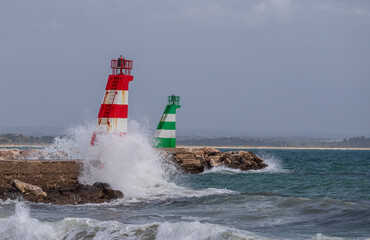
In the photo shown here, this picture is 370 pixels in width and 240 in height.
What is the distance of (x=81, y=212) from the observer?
45.4 ft

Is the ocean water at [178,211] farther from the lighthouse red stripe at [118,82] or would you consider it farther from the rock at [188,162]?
the rock at [188,162]

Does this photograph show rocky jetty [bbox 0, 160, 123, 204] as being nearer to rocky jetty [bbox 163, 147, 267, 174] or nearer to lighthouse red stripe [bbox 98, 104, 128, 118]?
lighthouse red stripe [bbox 98, 104, 128, 118]

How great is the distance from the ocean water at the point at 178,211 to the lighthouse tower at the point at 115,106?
0.44 meters

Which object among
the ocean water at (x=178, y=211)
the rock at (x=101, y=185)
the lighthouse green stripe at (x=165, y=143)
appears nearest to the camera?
the ocean water at (x=178, y=211)

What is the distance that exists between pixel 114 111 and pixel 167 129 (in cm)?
1365

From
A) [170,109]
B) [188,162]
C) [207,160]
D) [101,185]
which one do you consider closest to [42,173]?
[101,185]

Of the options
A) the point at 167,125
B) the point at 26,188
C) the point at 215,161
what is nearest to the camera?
the point at 26,188

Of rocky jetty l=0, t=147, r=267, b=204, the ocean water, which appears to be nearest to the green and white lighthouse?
the ocean water

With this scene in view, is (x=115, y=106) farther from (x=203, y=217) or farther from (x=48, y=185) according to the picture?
(x=203, y=217)

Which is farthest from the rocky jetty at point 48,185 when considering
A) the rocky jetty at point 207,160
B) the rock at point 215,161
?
the rock at point 215,161

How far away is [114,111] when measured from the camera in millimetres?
18250

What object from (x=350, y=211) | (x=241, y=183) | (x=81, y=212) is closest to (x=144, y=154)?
(x=241, y=183)

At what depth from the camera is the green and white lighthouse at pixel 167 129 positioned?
3175 centimetres

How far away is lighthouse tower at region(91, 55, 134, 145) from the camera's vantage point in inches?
718
